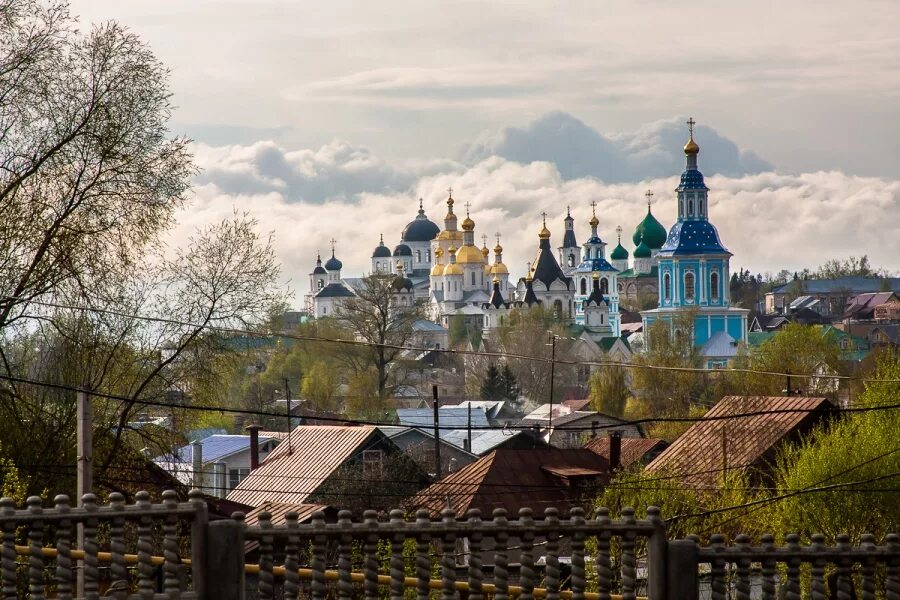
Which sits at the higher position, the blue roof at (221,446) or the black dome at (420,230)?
the black dome at (420,230)

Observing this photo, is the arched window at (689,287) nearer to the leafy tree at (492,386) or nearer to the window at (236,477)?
the leafy tree at (492,386)

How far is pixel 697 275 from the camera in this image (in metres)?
92.8

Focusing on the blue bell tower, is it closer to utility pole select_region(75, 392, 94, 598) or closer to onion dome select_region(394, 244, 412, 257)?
utility pole select_region(75, 392, 94, 598)

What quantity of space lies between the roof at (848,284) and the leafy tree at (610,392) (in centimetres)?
8557

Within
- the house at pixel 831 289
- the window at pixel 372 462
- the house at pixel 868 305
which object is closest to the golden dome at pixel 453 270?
the house at pixel 831 289

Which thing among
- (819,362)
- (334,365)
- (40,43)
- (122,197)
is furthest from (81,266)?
(334,365)

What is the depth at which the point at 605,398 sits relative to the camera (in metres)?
71.2

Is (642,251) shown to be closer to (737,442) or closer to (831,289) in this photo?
(831,289)

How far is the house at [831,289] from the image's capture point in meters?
151

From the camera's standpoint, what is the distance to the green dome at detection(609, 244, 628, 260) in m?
170

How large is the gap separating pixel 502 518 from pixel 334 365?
248 feet

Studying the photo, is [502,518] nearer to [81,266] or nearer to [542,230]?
[81,266]

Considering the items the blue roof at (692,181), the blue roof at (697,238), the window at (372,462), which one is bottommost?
the window at (372,462)

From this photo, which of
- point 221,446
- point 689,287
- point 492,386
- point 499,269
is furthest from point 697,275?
point 499,269
